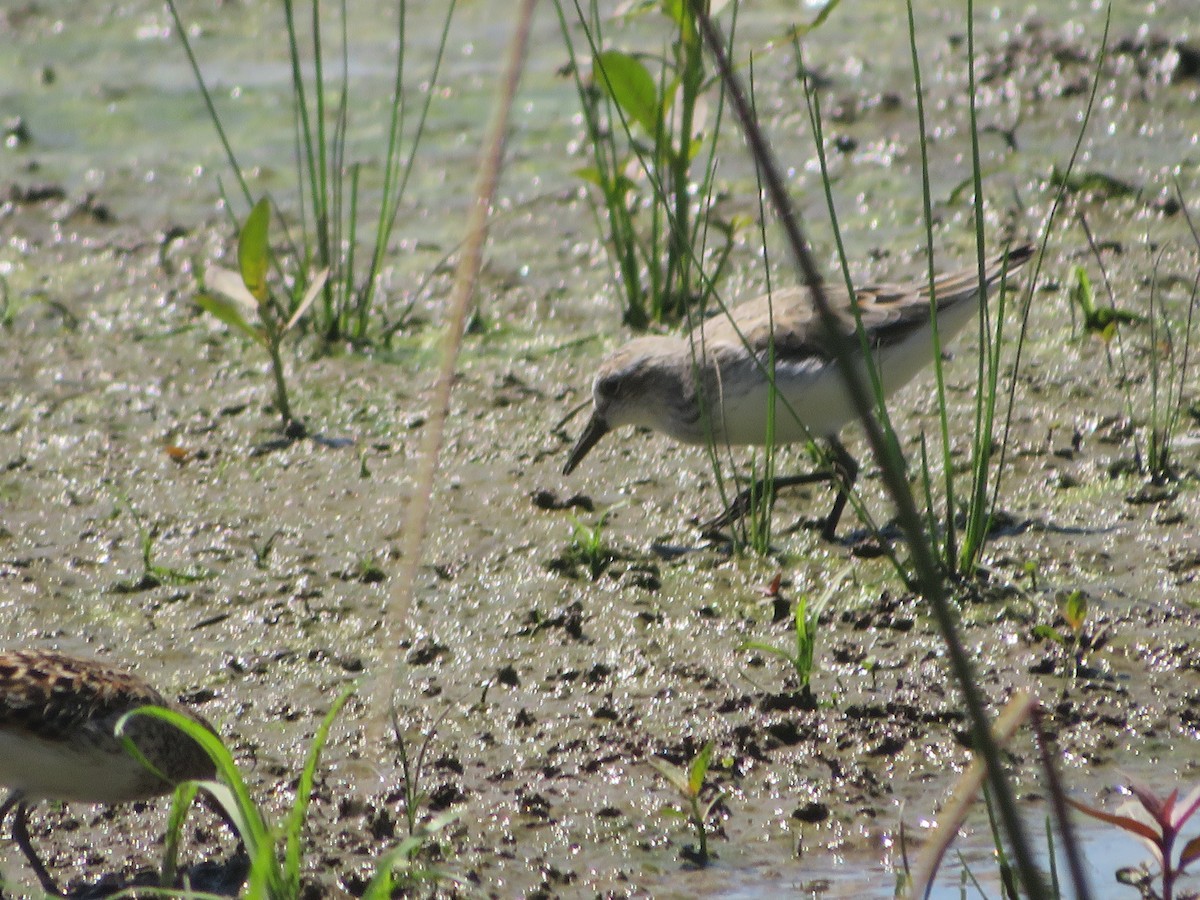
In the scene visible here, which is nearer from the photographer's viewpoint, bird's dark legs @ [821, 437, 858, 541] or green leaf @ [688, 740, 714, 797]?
green leaf @ [688, 740, 714, 797]

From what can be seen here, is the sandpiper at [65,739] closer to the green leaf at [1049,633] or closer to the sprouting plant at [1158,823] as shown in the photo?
the sprouting plant at [1158,823]

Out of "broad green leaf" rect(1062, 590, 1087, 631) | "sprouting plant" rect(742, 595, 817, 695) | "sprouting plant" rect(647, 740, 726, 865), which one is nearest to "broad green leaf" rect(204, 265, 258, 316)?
"sprouting plant" rect(742, 595, 817, 695)

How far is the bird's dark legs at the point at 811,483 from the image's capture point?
5.68 metres

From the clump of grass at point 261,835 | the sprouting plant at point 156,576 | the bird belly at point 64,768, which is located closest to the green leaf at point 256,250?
the sprouting plant at point 156,576

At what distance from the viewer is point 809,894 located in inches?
152

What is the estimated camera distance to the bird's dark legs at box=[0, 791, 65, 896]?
3934 millimetres

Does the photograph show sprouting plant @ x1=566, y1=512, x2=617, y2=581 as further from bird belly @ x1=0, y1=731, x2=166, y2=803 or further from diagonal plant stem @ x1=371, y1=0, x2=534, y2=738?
diagonal plant stem @ x1=371, y1=0, x2=534, y2=738

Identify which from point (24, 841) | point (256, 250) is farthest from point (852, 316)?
point (24, 841)

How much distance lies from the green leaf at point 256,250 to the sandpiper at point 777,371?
1380 mm

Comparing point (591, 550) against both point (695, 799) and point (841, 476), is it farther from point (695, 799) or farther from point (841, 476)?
point (695, 799)

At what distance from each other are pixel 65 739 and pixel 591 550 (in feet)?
6.61

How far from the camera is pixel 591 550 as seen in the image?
18.2ft

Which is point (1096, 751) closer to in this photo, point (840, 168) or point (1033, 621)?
point (1033, 621)

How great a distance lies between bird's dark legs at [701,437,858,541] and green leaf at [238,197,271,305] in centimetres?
201
